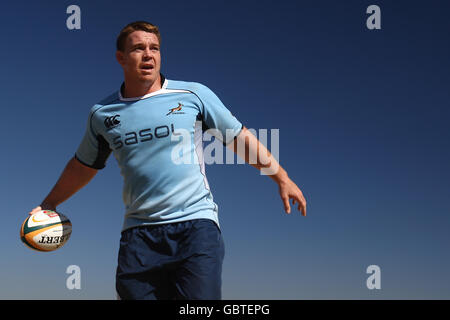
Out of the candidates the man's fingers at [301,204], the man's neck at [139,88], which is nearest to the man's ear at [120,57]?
the man's neck at [139,88]

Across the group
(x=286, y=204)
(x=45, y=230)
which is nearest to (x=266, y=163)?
(x=286, y=204)

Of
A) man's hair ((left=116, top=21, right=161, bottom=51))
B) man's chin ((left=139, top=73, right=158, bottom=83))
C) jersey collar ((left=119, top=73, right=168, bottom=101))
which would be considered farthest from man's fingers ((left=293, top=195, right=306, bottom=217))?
man's hair ((left=116, top=21, right=161, bottom=51))

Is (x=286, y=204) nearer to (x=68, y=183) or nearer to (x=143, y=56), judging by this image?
(x=143, y=56)

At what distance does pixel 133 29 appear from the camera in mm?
4836

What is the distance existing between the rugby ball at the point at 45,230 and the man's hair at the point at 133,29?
203cm

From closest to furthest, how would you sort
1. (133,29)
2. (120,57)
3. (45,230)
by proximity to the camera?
(133,29) → (120,57) → (45,230)

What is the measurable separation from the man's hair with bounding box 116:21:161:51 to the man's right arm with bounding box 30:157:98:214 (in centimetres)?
141

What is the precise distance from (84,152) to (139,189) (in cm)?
111

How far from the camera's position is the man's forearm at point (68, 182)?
538 cm

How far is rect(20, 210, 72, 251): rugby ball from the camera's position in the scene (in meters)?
5.32

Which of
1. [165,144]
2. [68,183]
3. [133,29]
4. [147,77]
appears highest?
[133,29]

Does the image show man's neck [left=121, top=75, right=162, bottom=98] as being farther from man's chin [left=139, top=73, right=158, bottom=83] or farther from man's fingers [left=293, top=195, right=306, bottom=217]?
man's fingers [left=293, top=195, right=306, bottom=217]

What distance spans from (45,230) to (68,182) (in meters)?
0.58
